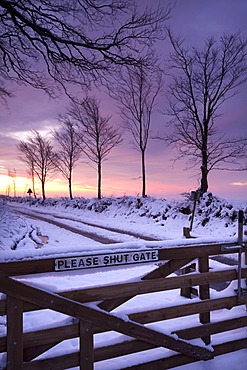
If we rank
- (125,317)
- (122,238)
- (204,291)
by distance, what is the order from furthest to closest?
(122,238) → (204,291) → (125,317)

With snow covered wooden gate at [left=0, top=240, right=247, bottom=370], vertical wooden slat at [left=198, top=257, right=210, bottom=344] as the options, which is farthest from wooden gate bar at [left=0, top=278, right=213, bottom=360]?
vertical wooden slat at [left=198, top=257, right=210, bottom=344]

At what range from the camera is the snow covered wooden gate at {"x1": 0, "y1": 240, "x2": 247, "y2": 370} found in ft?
9.86

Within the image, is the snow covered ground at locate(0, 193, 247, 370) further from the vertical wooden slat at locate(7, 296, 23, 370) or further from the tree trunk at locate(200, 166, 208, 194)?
the tree trunk at locate(200, 166, 208, 194)

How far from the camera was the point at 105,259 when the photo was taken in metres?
3.38

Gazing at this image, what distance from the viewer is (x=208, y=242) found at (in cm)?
410

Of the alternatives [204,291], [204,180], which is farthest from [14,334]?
[204,180]

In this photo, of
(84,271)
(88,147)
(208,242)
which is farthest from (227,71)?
(84,271)

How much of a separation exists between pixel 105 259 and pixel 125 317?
31.4 inches

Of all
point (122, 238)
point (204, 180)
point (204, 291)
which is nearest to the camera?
point (204, 291)

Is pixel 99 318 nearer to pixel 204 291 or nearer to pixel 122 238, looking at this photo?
pixel 204 291

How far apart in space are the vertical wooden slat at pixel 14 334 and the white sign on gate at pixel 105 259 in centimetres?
55

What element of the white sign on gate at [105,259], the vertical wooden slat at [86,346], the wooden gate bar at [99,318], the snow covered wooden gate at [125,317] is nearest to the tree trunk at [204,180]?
the snow covered wooden gate at [125,317]

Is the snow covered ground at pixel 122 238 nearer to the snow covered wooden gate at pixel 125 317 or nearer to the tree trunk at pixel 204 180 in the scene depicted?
the snow covered wooden gate at pixel 125 317

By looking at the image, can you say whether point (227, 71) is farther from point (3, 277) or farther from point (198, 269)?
point (3, 277)
